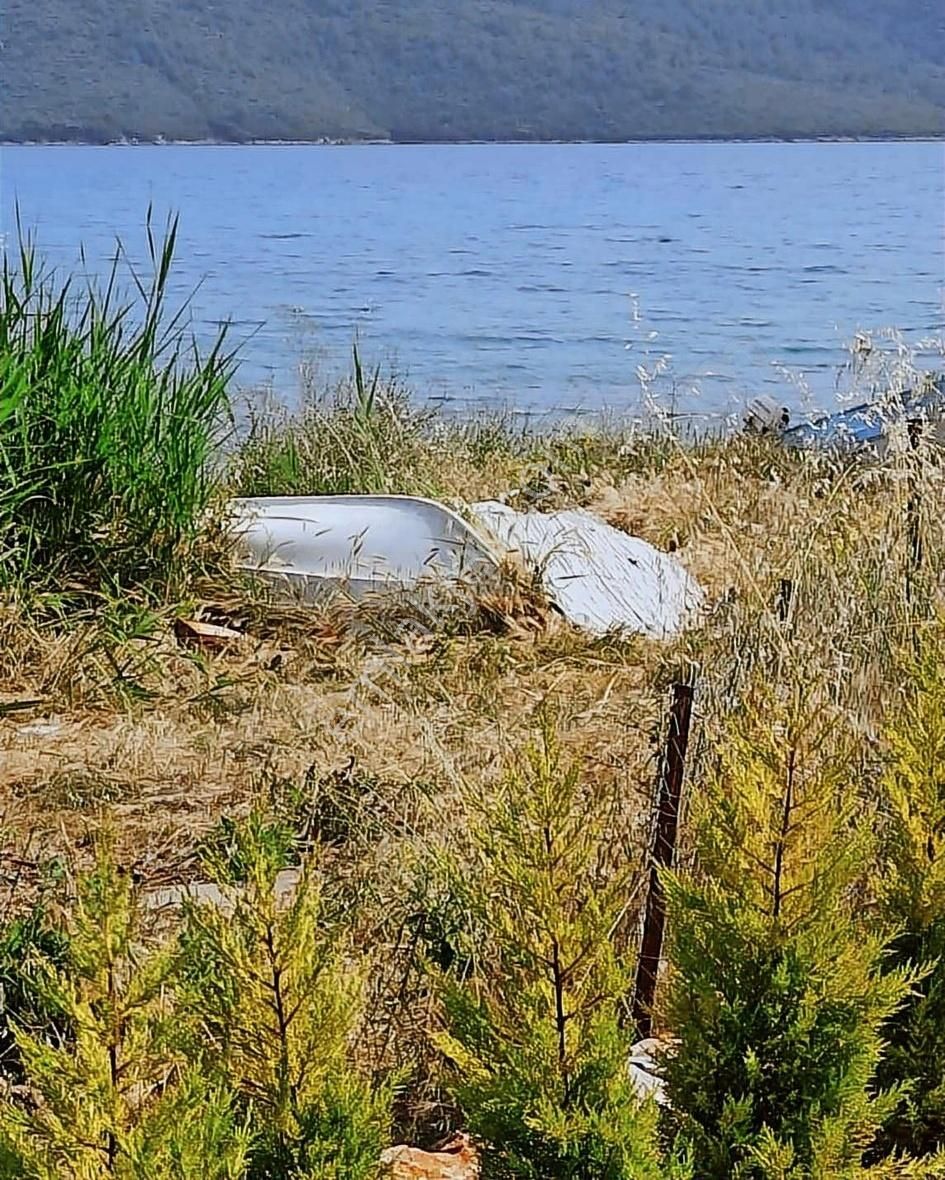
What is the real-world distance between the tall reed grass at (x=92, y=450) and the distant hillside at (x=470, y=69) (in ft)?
132

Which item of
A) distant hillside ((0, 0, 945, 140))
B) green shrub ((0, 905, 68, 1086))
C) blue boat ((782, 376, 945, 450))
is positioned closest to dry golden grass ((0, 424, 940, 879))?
green shrub ((0, 905, 68, 1086))

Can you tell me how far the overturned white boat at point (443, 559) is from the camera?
402 cm

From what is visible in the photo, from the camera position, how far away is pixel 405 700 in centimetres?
336

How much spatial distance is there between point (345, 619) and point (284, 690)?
505mm

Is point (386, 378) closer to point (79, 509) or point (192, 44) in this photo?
point (79, 509)

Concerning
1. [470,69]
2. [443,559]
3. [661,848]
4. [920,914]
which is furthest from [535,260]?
[470,69]

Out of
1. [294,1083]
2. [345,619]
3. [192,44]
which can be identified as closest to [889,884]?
[294,1083]

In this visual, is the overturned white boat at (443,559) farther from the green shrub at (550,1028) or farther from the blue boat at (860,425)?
the green shrub at (550,1028)

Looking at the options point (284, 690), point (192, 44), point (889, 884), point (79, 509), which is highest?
point (192, 44)

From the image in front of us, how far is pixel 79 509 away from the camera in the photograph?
3906 millimetres

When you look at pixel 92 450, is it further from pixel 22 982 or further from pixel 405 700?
pixel 22 982

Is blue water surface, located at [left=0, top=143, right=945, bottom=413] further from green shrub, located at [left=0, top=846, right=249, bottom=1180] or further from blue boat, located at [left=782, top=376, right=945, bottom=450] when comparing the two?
green shrub, located at [left=0, top=846, right=249, bottom=1180]

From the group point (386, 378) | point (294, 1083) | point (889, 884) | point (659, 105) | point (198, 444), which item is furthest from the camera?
point (659, 105)

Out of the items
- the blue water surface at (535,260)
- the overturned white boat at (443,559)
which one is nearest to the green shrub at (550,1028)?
the overturned white boat at (443,559)
